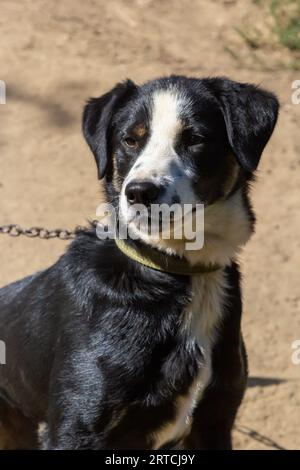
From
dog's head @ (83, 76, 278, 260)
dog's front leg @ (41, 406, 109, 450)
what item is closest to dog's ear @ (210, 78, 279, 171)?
dog's head @ (83, 76, 278, 260)

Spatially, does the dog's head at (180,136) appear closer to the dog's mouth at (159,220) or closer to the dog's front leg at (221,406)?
the dog's mouth at (159,220)

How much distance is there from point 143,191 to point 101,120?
0.54m

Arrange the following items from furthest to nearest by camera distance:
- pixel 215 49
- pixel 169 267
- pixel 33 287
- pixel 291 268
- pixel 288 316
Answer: pixel 215 49
pixel 291 268
pixel 288 316
pixel 33 287
pixel 169 267

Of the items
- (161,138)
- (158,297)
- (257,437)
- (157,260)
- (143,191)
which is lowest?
(257,437)

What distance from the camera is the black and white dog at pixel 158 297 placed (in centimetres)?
318

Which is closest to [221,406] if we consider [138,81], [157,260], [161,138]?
[157,260]

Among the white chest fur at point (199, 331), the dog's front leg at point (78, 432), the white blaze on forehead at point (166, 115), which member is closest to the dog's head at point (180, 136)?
the white blaze on forehead at point (166, 115)

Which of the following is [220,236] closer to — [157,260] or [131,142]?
[157,260]

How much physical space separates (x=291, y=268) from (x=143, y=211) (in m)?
2.50

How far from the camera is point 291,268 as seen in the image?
17.6 ft

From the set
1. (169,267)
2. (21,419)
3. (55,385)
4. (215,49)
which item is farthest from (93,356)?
(215,49)

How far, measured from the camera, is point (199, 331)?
3295 mm

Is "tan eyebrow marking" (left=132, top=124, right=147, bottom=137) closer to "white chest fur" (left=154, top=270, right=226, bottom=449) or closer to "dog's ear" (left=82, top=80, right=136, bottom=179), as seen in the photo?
"dog's ear" (left=82, top=80, right=136, bottom=179)

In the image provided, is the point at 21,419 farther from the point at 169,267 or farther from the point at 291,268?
the point at 291,268
